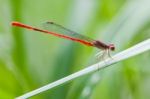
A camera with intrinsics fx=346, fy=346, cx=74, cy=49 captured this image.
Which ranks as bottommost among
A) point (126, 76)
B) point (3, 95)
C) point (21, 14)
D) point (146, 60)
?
point (3, 95)

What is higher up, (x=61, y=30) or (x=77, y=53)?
(x=61, y=30)

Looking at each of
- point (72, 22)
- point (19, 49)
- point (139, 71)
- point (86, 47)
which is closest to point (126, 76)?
point (139, 71)

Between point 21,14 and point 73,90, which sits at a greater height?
point 21,14

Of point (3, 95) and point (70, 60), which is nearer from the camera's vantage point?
point (3, 95)

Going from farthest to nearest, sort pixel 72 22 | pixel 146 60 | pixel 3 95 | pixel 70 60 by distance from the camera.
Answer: pixel 146 60 → pixel 72 22 → pixel 70 60 → pixel 3 95

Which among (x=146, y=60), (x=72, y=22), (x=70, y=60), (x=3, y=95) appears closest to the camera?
(x=3, y=95)

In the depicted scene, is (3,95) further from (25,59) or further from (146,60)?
(146,60)
